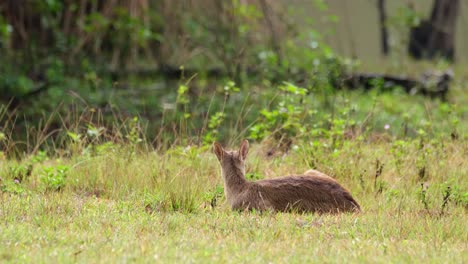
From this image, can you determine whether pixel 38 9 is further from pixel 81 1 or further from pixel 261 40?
pixel 261 40

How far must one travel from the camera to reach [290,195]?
7012mm

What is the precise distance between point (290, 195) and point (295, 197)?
0.14 feet

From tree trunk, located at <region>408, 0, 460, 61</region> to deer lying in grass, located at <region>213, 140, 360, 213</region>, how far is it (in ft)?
51.7

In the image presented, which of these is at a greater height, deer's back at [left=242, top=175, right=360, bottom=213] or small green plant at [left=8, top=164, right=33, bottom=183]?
deer's back at [left=242, top=175, right=360, bottom=213]

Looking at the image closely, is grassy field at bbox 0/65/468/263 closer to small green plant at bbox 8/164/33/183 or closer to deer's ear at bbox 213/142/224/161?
small green plant at bbox 8/164/33/183

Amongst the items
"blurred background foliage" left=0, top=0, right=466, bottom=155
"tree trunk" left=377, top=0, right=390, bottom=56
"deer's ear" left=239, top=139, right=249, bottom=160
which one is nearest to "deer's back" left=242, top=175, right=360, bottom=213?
"deer's ear" left=239, top=139, right=249, bottom=160

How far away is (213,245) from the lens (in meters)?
5.71

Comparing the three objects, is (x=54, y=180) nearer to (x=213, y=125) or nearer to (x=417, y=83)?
(x=213, y=125)

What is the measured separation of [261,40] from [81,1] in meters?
3.44

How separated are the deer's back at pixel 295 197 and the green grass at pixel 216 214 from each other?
0.67 feet

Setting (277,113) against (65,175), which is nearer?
(65,175)

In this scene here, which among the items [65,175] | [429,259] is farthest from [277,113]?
[429,259]

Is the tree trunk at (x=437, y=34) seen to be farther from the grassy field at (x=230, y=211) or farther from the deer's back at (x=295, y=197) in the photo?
the deer's back at (x=295, y=197)

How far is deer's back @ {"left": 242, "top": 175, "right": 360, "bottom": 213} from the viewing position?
275 inches
